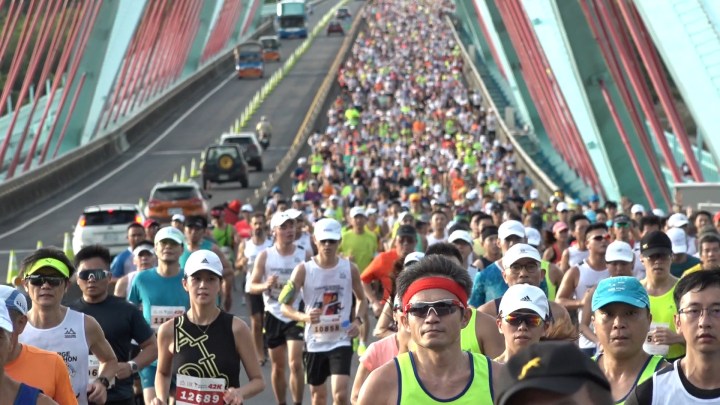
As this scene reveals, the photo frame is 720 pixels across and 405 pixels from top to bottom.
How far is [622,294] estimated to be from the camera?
23.3ft

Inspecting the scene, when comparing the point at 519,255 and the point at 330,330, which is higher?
the point at 330,330

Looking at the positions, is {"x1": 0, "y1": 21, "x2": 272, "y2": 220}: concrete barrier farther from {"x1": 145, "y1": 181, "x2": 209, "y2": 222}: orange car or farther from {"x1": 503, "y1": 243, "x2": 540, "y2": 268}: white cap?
{"x1": 503, "y1": 243, "x2": 540, "y2": 268}: white cap

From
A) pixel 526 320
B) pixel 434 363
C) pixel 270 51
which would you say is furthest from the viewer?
pixel 270 51

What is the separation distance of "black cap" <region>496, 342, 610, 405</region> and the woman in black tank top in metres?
5.46

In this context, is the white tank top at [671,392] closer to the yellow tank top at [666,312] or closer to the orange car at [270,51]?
the yellow tank top at [666,312]

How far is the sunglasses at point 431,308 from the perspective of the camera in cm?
634

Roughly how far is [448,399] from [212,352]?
3186 millimetres

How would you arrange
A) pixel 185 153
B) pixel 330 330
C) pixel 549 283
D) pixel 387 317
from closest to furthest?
1. pixel 387 317
2. pixel 549 283
3. pixel 330 330
4. pixel 185 153

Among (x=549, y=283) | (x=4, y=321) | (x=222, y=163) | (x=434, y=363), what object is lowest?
(x=434, y=363)

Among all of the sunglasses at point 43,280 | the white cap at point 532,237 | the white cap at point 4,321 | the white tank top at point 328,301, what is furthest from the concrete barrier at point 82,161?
the white cap at point 4,321

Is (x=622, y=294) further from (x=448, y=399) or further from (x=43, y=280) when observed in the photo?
(x=43, y=280)

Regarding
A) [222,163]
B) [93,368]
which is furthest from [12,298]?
[222,163]

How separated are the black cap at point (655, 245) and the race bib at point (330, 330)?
130 inches

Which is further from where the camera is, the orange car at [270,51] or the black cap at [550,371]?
the orange car at [270,51]
